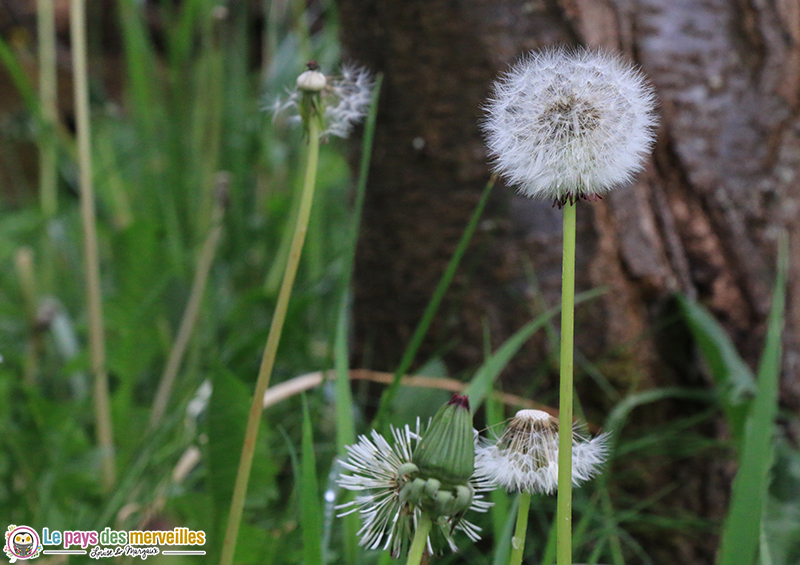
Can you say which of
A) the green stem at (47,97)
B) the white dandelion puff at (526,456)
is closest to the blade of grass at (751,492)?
the white dandelion puff at (526,456)

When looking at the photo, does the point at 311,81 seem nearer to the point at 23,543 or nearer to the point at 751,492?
the point at 751,492

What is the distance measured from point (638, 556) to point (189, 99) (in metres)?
1.78

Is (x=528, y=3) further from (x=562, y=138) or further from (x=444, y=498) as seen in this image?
(x=444, y=498)

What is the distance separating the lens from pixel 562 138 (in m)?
0.38

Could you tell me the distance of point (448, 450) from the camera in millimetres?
330

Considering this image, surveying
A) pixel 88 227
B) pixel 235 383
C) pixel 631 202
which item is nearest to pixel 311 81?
pixel 235 383

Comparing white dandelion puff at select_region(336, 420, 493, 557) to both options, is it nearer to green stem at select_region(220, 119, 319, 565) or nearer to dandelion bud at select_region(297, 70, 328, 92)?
green stem at select_region(220, 119, 319, 565)

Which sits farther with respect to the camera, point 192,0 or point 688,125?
point 192,0

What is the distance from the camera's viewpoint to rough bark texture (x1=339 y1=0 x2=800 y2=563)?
99 cm

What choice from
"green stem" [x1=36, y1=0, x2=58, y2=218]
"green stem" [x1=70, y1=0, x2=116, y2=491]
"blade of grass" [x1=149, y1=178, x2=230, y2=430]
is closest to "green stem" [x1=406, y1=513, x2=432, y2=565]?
"green stem" [x1=70, y1=0, x2=116, y2=491]

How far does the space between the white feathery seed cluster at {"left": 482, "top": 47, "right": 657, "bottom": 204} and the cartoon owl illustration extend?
61 cm

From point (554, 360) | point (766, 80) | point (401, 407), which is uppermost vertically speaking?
point (766, 80)

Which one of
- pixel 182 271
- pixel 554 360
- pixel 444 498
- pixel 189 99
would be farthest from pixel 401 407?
pixel 189 99

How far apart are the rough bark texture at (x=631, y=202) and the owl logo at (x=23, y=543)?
613mm
